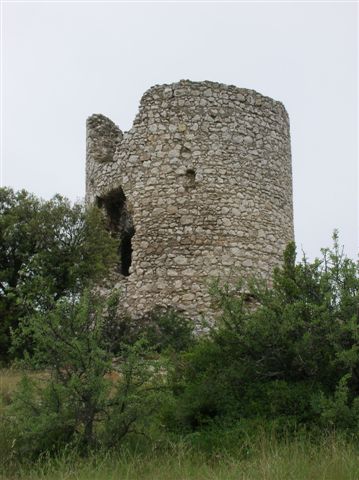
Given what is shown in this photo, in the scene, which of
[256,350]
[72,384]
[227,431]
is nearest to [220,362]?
[256,350]

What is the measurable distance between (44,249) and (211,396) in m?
5.41

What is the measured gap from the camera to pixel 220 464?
5184 millimetres

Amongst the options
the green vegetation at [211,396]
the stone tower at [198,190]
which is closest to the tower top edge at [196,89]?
the stone tower at [198,190]

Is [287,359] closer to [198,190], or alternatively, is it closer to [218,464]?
[218,464]

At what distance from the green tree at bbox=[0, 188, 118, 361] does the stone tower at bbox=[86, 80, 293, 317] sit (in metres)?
1.12

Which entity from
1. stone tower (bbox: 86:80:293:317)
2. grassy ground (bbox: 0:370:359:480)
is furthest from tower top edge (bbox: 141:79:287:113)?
grassy ground (bbox: 0:370:359:480)

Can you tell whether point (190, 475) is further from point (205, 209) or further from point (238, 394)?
point (205, 209)

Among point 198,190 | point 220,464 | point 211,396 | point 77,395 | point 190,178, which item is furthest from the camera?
point 190,178

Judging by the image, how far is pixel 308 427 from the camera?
19.5 feet

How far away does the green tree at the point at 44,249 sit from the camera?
10.8 meters

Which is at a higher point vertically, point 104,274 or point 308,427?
point 104,274

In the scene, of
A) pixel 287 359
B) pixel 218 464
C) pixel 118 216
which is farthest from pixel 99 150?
pixel 218 464

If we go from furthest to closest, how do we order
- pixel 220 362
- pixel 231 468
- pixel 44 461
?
pixel 220 362 → pixel 44 461 → pixel 231 468

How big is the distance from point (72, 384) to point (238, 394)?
170 cm
